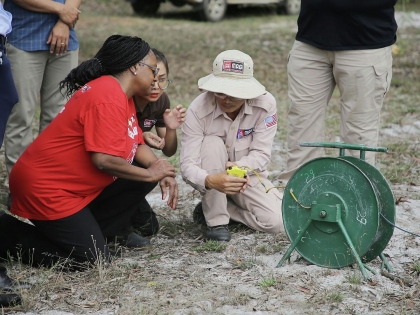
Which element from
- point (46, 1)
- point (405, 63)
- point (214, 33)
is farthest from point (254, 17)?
point (46, 1)

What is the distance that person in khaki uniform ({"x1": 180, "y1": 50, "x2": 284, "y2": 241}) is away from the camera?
4.08 metres

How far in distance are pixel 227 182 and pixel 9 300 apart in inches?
52.2

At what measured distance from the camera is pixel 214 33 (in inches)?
528

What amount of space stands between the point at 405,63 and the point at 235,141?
6.91 meters

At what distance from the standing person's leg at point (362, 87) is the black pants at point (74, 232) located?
1.52m

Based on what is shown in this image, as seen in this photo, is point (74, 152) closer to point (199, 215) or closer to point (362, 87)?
point (199, 215)

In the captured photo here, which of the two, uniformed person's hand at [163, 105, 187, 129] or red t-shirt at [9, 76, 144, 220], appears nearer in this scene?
red t-shirt at [9, 76, 144, 220]

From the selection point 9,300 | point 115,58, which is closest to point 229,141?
point 115,58

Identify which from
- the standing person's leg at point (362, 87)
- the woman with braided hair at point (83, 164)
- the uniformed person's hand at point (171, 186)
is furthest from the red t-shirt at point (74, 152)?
the standing person's leg at point (362, 87)

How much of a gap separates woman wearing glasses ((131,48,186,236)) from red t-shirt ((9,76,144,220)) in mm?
324

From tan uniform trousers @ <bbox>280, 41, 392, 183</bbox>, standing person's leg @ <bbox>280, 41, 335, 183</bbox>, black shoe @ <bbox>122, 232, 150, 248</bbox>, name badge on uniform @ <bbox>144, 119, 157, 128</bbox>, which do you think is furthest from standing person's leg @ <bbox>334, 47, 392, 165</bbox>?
black shoe @ <bbox>122, 232, 150, 248</bbox>

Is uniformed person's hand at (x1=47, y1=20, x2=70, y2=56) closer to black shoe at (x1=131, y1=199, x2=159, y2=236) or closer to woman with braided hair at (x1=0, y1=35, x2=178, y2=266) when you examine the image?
woman with braided hair at (x1=0, y1=35, x2=178, y2=266)

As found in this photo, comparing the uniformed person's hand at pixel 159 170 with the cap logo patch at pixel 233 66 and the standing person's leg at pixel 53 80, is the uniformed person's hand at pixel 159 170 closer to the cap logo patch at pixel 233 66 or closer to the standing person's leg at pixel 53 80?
the cap logo patch at pixel 233 66

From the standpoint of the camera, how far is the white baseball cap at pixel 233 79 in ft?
13.1
